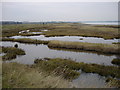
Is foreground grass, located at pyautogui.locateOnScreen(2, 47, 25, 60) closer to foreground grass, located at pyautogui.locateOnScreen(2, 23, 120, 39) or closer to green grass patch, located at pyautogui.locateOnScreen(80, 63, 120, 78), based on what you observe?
green grass patch, located at pyautogui.locateOnScreen(80, 63, 120, 78)

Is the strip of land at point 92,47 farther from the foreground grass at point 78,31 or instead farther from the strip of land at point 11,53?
the foreground grass at point 78,31

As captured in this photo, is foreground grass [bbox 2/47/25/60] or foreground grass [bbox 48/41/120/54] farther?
foreground grass [bbox 48/41/120/54]

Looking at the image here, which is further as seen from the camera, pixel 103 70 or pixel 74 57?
pixel 74 57

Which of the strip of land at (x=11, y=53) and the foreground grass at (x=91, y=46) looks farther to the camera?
the foreground grass at (x=91, y=46)

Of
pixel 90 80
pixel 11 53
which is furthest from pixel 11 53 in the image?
pixel 90 80

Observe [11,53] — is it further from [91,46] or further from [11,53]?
[91,46]

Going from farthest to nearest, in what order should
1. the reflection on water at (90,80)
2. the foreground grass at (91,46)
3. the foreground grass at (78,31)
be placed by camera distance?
the foreground grass at (78,31) → the foreground grass at (91,46) → the reflection on water at (90,80)

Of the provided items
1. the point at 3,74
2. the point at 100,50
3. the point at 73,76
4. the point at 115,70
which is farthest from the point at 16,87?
the point at 100,50

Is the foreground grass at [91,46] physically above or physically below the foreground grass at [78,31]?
below

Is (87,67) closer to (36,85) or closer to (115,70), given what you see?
(115,70)

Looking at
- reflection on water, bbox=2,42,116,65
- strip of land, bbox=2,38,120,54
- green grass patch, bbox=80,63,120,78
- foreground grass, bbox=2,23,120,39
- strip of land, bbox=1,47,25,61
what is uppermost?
foreground grass, bbox=2,23,120,39

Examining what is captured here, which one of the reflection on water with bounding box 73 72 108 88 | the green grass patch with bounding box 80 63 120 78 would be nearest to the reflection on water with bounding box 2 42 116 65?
the green grass patch with bounding box 80 63 120 78

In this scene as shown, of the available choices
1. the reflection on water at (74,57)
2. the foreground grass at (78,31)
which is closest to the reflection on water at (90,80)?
the reflection on water at (74,57)

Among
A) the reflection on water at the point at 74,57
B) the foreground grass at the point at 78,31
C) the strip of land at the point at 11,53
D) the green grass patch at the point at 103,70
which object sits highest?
the foreground grass at the point at 78,31
